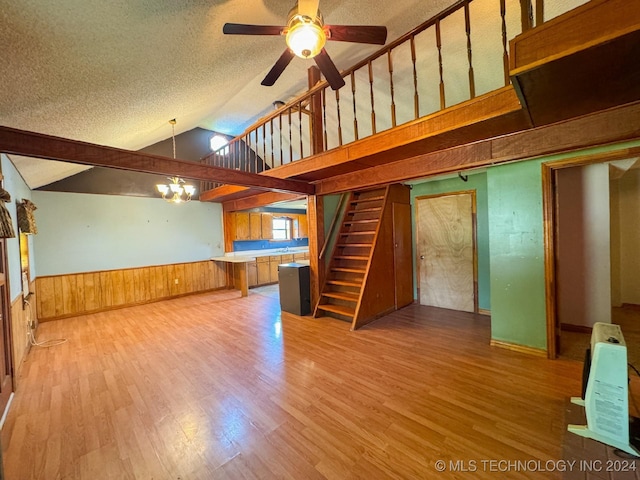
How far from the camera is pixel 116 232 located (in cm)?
544

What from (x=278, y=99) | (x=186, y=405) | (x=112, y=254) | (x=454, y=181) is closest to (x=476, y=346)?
(x=454, y=181)

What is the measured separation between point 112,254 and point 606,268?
26.8ft

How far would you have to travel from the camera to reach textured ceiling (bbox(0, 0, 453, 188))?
1267 mm

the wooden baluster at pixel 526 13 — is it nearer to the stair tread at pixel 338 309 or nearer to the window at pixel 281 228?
the stair tread at pixel 338 309

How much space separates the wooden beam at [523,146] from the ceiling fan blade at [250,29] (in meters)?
2.02

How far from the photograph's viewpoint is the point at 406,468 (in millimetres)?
1501

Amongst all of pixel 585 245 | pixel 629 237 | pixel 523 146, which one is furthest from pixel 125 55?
pixel 629 237

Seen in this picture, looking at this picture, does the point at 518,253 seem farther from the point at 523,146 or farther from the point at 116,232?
the point at 116,232

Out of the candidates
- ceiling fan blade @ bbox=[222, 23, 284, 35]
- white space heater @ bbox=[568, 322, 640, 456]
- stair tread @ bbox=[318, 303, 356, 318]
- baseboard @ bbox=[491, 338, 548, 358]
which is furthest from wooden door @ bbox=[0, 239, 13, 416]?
baseboard @ bbox=[491, 338, 548, 358]

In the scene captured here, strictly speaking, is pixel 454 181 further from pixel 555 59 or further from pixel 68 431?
pixel 68 431

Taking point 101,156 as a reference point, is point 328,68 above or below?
above

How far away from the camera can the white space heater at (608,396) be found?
5.02 feet

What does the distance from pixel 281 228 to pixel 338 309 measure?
489 centimetres

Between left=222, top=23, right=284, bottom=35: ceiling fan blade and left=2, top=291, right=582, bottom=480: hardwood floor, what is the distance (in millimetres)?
2814
